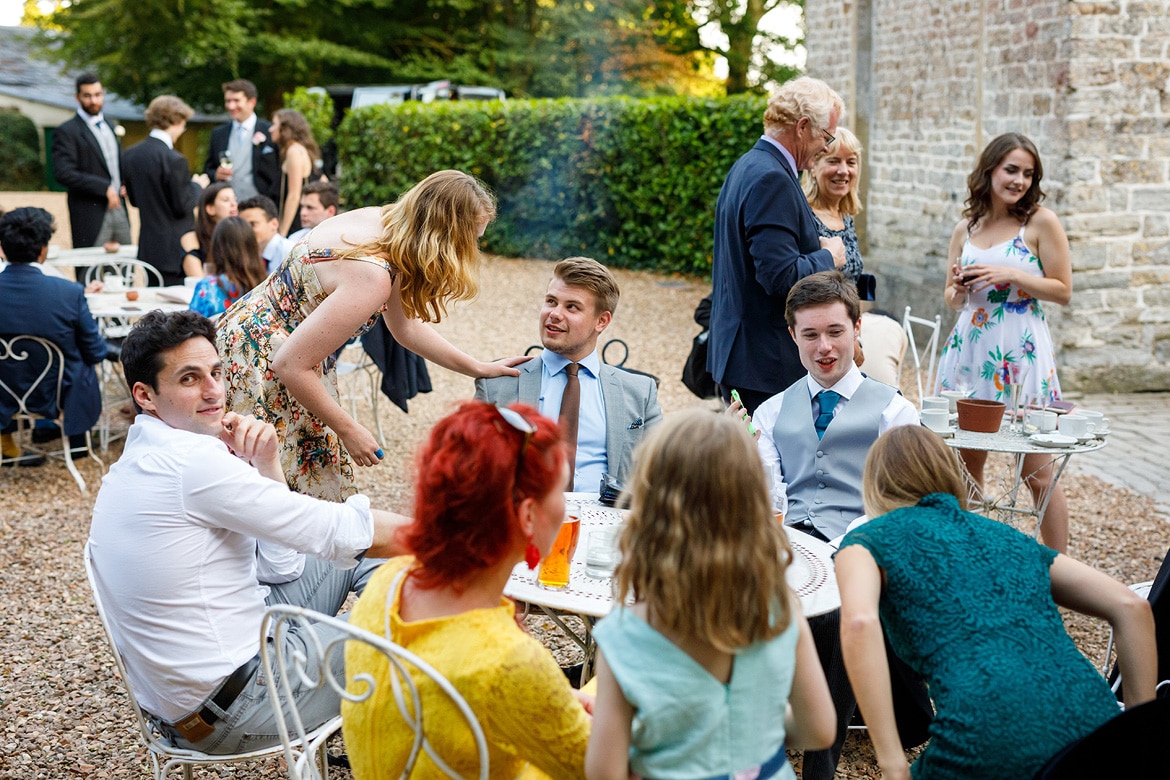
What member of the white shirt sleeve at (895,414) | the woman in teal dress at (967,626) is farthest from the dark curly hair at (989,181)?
the woman in teal dress at (967,626)

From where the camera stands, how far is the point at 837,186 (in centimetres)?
448

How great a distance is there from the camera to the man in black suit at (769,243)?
3633 millimetres

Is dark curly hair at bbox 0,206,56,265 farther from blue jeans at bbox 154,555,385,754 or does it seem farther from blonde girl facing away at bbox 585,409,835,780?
blonde girl facing away at bbox 585,409,835,780

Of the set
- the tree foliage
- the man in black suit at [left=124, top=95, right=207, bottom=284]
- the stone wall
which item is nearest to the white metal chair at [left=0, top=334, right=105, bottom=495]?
the man in black suit at [left=124, top=95, right=207, bottom=284]

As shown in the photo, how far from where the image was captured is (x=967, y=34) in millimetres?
8406

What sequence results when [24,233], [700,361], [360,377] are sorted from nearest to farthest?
[700,361]
[24,233]
[360,377]

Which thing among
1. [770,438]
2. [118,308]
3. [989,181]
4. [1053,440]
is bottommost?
[1053,440]

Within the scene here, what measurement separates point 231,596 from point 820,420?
1.71 m

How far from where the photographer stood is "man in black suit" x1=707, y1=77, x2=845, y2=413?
3633 mm

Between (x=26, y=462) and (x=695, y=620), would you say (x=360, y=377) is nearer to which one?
(x=26, y=462)

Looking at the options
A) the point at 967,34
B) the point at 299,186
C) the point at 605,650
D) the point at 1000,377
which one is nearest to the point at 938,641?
the point at 605,650

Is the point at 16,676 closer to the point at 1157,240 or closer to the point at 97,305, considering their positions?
the point at 97,305

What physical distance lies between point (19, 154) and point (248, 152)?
54.6 feet

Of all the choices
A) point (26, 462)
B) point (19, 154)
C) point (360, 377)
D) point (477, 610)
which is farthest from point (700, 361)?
point (19, 154)
